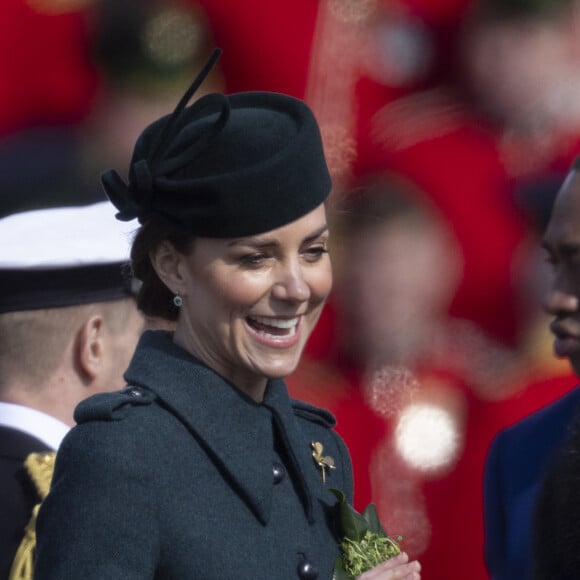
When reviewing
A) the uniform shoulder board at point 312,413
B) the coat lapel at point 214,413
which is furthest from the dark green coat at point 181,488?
the uniform shoulder board at point 312,413

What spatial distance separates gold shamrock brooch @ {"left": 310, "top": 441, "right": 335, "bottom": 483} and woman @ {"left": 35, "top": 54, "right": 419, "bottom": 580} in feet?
0.27

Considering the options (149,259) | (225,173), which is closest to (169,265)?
(149,259)

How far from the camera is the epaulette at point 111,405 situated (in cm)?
162

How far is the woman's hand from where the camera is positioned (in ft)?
5.70

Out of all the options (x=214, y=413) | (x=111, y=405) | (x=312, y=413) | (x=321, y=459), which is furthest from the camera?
(x=312, y=413)

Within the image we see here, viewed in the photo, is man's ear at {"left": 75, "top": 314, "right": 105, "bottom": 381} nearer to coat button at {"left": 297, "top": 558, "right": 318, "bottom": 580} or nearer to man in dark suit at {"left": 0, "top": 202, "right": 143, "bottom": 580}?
man in dark suit at {"left": 0, "top": 202, "right": 143, "bottom": 580}

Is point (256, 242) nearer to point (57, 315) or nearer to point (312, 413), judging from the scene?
point (312, 413)

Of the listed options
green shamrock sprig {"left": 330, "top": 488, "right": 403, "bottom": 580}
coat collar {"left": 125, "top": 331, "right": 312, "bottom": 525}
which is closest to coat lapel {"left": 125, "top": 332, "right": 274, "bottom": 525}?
coat collar {"left": 125, "top": 331, "right": 312, "bottom": 525}

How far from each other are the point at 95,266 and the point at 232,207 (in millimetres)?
806

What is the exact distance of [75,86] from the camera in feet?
9.68

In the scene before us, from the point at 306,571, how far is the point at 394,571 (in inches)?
4.9

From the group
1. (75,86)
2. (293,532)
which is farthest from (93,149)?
(293,532)

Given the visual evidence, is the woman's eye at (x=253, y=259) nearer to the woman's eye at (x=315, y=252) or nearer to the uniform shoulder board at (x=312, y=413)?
the woman's eye at (x=315, y=252)

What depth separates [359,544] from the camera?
1805 mm
